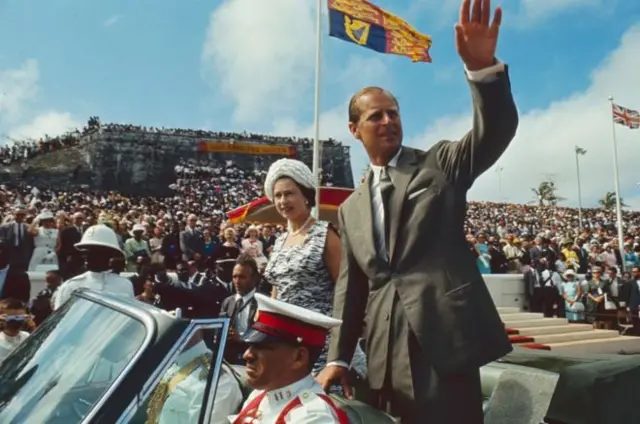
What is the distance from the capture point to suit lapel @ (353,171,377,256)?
235 centimetres

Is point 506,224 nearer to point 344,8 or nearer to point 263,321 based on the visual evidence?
point 344,8

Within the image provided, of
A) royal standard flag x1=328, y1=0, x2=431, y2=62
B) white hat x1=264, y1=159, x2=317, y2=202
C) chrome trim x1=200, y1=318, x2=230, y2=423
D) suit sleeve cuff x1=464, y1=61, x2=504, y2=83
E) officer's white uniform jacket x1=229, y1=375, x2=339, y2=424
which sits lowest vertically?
officer's white uniform jacket x1=229, y1=375, x2=339, y2=424

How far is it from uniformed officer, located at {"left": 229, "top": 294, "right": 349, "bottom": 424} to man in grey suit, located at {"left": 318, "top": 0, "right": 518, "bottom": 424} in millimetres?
217

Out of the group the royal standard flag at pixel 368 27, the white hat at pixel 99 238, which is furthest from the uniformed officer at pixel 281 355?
the royal standard flag at pixel 368 27

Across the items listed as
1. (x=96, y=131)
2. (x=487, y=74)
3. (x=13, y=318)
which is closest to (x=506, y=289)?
(x=13, y=318)

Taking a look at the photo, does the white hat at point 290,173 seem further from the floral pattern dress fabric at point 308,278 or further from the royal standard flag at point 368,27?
the royal standard flag at point 368,27

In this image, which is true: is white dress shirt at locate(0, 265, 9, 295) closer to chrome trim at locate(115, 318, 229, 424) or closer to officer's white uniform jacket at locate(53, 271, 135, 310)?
officer's white uniform jacket at locate(53, 271, 135, 310)

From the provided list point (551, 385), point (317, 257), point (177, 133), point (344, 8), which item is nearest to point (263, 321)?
point (317, 257)

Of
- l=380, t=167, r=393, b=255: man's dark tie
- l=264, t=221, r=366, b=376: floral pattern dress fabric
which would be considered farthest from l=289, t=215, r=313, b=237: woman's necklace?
l=380, t=167, r=393, b=255: man's dark tie

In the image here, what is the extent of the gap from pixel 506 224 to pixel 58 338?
1479 inches

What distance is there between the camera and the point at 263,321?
Result: 2.20 meters

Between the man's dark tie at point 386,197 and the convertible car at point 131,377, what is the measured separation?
0.62 meters

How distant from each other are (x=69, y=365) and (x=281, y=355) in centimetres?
68

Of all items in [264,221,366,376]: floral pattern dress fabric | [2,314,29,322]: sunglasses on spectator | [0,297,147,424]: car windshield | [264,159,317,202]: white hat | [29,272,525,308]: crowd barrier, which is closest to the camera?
[0,297,147,424]: car windshield
